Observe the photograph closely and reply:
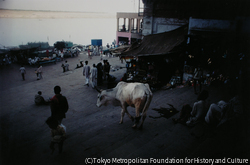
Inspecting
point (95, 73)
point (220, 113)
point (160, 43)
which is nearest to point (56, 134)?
point (220, 113)

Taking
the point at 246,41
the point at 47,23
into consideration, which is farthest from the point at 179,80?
the point at 47,23

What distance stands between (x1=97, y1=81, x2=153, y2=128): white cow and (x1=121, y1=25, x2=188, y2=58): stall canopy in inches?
171

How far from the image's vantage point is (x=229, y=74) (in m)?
7.98

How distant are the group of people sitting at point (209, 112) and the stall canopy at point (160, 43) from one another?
4.52m

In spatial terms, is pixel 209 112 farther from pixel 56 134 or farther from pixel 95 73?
pixel 95 73

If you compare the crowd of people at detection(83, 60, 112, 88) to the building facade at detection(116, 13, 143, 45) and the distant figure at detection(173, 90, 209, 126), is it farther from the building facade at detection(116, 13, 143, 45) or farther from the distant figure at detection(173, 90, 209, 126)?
the building facade at detection(116, 13, 143, 45)

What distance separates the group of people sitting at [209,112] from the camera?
4.45m

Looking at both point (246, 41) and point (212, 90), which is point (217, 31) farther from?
point (212, 90)

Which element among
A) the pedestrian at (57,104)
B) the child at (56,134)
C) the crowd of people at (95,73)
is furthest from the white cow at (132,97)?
the crowd of people at (95,73)

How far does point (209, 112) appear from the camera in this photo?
4.55 m

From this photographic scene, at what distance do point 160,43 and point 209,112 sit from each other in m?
6.57

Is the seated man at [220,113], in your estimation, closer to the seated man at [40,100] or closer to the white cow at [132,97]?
the white cow at [132,97]

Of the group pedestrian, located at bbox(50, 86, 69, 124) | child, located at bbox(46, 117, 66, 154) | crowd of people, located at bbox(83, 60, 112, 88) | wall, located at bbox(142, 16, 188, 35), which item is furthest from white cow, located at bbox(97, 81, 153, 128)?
wall, located at bbox(142, 16, 188, 35)

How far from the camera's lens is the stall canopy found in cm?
932
